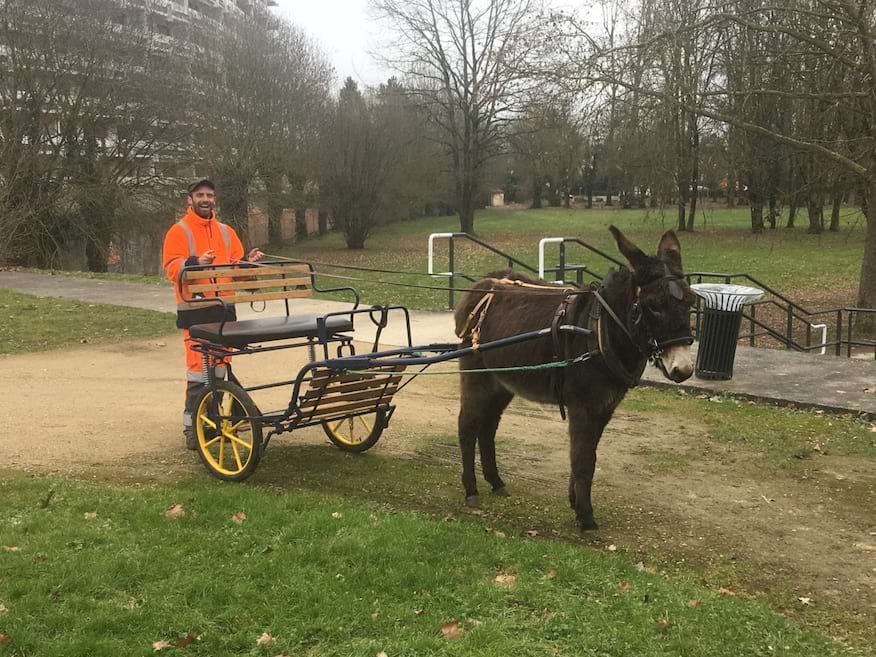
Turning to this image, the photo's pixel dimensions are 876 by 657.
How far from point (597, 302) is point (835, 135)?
11.7m

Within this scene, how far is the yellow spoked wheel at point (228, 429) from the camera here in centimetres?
557

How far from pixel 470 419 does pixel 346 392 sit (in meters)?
0.95

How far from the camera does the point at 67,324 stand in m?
12.7

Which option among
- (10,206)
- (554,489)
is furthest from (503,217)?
(554,489)

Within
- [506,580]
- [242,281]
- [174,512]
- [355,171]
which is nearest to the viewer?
[506,580]

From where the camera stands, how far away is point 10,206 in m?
24.4

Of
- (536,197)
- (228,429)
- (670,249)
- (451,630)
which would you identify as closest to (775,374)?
(670,249)

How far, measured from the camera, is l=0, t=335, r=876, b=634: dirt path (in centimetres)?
454

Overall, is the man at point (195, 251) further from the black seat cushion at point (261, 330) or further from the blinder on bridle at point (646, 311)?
the blinder on bridle at point (646, 311)

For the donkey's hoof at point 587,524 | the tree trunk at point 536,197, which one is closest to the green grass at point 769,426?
the donkey's hoof at point 587,524

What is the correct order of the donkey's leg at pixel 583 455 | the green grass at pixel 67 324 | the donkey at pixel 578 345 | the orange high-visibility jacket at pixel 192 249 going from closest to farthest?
the donkey at pixel 578 345, the donkey's leg at pixel 583 455, the orange high-visibility jacket at pixel 192 249, the green grass at pixel 67 324

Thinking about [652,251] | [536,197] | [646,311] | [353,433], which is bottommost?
[353,433]

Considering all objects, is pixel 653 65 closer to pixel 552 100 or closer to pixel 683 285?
pixel 552 100

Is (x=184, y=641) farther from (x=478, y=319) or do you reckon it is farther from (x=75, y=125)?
(x=75, y=125)
